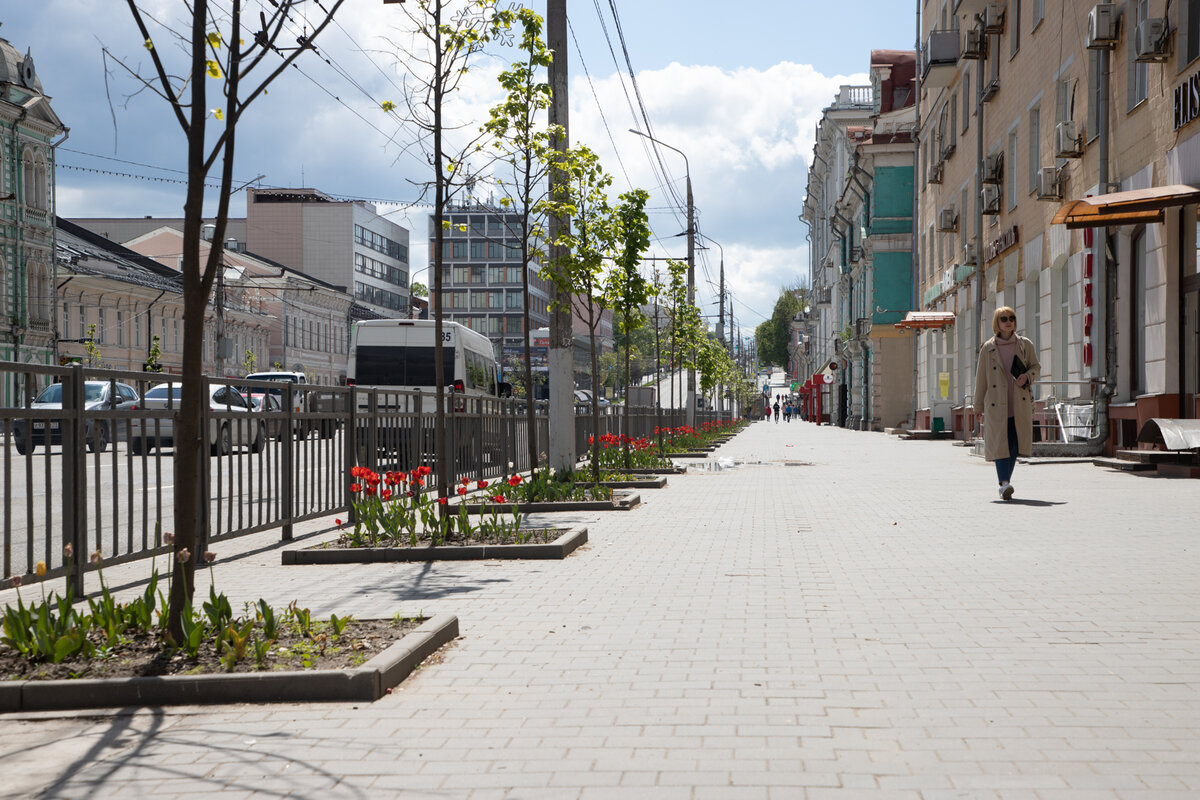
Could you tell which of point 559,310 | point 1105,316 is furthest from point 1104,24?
point 559,310

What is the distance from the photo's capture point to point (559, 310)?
1587cm

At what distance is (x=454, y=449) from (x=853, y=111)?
6322cm

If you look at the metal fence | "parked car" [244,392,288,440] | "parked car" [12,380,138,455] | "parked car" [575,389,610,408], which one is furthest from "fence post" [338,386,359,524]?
"parked car" [575,389,610,408]

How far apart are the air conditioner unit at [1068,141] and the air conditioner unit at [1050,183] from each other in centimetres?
98

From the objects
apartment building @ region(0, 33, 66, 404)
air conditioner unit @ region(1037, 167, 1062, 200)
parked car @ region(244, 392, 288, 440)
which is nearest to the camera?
parked car @ region(244, 392, 288, 440)

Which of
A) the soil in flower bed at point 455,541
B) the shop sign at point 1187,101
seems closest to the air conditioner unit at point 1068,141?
the shop sign at point 1187,101

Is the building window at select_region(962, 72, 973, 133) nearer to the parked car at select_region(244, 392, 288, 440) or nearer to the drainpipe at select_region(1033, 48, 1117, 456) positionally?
the drainpipe at select_region(1033, 48, 1117, 456)

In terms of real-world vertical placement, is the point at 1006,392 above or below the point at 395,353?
below

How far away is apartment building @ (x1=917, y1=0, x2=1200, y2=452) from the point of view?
17.8 m

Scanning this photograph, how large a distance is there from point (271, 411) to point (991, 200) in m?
23.4

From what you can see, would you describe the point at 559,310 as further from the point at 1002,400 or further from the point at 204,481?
the point at 204,481

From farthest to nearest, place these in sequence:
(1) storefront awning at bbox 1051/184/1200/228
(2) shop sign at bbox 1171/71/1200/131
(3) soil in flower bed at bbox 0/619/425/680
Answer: (2) shop sign at bbox 1171/71/1200/131, (1) storefront awning at bbox 1051/184/1200/228, (3) soil in flower bed at bbox 0/619/425/680

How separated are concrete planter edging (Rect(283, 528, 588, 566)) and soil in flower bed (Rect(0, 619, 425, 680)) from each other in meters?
3.61

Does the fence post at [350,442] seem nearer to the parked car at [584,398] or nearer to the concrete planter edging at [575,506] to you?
the concrete planter edging at [575,506]
